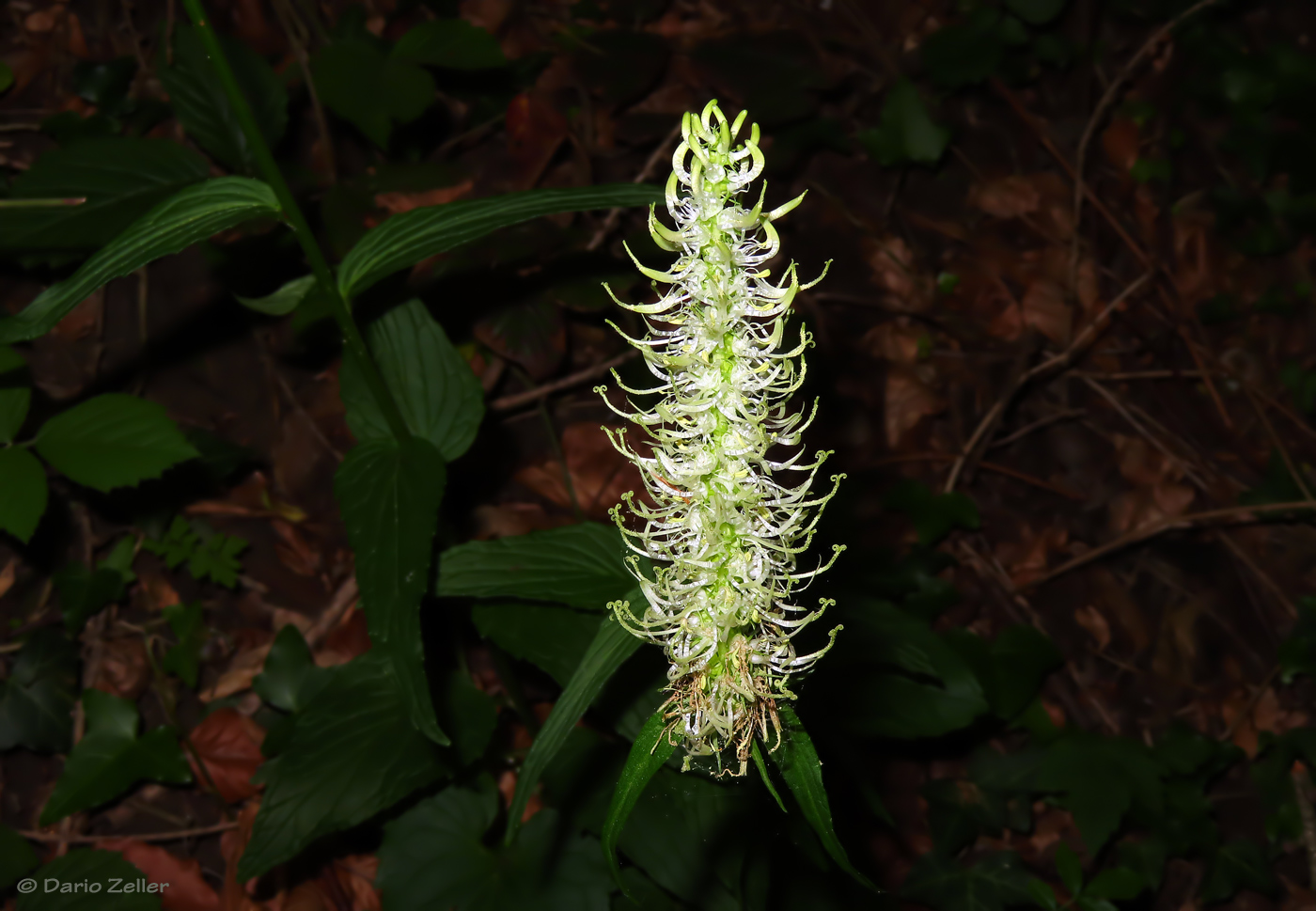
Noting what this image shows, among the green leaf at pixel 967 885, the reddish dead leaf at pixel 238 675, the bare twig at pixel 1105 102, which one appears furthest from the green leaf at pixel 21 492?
the bare twig at pixel 1105 102

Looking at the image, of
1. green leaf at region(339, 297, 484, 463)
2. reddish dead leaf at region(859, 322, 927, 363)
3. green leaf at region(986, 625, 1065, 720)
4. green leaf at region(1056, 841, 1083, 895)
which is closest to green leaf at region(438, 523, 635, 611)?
green leaf at region(339, 297, 484, 463)

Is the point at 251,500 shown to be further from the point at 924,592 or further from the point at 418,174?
the point at 924,592

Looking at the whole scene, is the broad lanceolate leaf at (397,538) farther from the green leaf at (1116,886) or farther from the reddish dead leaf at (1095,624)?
the reddish dead leaf at (1095,624)

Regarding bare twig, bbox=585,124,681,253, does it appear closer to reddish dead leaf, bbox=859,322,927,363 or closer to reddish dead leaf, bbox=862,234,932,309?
reddish dead leaf, bbox=862,234,932,309

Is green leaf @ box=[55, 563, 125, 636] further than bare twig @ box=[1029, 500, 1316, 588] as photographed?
No

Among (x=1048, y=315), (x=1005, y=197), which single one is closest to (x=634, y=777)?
(x=1048, y=315)
